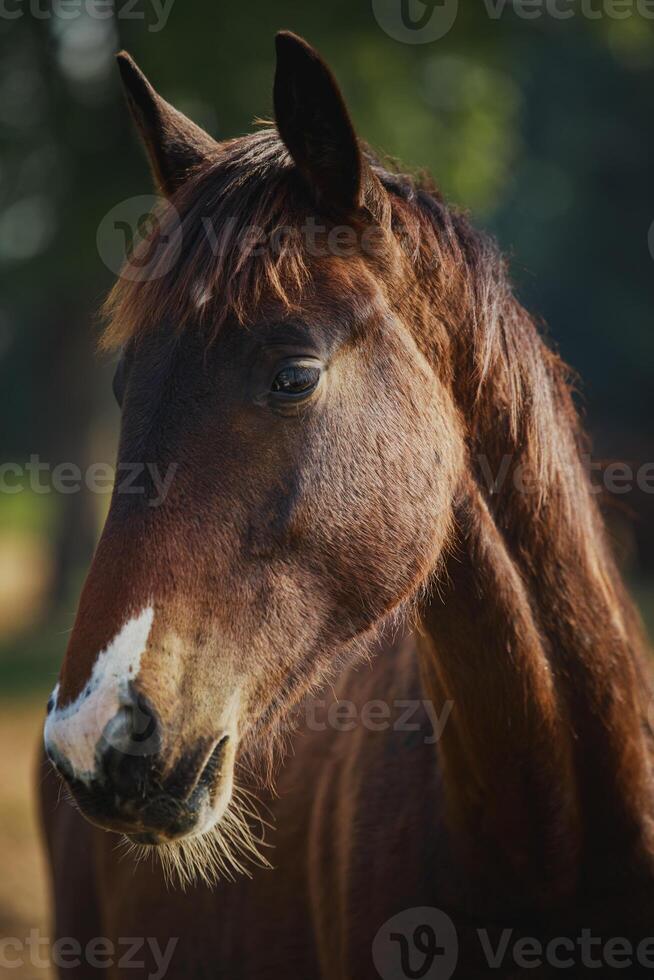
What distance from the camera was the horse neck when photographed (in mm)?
2342

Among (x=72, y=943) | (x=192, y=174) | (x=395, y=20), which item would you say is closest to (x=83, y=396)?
(x=395, y=20)

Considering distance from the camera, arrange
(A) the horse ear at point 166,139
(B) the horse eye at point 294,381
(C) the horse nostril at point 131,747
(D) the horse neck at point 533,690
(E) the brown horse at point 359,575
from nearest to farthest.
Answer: (C) the horse nostril at point 131,747 < (E) the brown horse at point 359,575 < (B) the horse eye at point 294,381 < (D) the horse neck at point 533,690 < (A) the horse ear at point 166,139

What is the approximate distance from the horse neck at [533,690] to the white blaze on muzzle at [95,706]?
844 millimetres

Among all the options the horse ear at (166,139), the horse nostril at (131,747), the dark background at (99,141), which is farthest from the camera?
the dark background at (99,141)

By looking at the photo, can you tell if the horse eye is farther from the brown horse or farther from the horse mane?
the horse mane

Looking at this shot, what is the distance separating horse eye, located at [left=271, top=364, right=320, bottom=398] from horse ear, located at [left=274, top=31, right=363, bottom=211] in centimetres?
45

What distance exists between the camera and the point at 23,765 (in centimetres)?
871

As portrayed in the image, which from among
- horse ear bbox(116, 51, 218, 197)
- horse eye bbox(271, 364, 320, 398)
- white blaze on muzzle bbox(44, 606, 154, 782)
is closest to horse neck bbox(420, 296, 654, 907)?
horse eye bbox(271, 364, 320, 398)

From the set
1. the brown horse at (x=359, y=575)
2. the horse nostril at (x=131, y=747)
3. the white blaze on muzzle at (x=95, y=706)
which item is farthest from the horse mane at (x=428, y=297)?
the horse nostril at (x=131, y=747)

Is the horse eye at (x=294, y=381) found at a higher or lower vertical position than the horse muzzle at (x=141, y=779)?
higher

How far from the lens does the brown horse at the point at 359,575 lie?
6.31ft

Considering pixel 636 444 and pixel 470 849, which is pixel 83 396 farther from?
pixel 470 849

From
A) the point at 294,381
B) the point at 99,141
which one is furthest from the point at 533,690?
the point at 99,141

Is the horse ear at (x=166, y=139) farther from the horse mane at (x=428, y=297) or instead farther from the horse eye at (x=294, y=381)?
the horse eye at (x=294, y=381)
